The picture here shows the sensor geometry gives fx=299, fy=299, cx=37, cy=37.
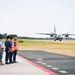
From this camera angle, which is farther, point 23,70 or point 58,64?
point 58,64

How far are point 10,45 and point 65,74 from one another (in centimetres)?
631

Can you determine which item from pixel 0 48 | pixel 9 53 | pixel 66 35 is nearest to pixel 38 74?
pixel 0 48

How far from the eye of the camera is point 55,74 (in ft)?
43.0

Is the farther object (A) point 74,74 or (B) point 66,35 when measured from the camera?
(B) point 66,35

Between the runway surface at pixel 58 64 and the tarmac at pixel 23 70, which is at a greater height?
the tarmac at pixel 23 70

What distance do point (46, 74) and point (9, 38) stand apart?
599 centimetres

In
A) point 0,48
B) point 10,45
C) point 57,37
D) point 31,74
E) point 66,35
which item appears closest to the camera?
point 31,74

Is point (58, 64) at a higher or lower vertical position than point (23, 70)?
lower

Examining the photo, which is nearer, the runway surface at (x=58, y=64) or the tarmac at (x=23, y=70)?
the tarmac at (x=23, y=70)

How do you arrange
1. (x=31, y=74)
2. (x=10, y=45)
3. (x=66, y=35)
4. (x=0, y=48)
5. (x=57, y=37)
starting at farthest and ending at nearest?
(x=66, y=35) < (x=57, y=37) < (x=10, y=45) < (x=0, y=48) < (x=31, y=74)

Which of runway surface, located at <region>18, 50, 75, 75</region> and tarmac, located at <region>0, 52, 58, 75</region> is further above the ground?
tarmac, located at <region>0, 52, 58, 75</region>

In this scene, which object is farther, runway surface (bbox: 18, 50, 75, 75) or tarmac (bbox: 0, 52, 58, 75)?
runway surface (bbox: 18, 50, 75, 75)

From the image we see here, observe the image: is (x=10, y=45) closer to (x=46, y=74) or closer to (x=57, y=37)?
(x=46, y=74)

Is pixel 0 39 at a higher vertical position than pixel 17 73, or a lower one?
higher
